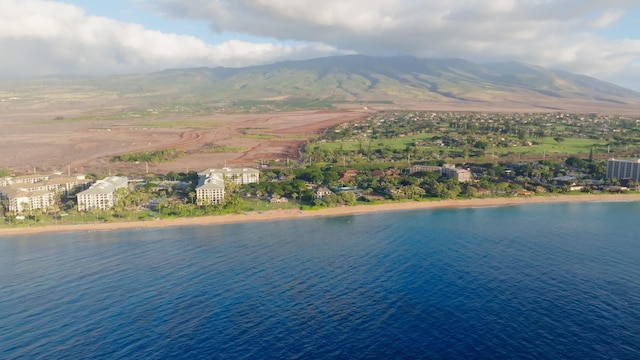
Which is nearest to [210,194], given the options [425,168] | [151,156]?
[425,168]

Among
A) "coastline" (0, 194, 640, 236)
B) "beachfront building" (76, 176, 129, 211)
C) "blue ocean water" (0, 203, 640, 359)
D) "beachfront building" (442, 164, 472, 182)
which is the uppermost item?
"beachfront building" (442, 164, 472, 182)

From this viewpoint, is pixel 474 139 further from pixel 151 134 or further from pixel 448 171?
pixel 151 134

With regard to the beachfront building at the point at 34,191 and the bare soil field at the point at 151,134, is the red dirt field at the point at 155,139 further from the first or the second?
the beachfront building at the point at 34,191

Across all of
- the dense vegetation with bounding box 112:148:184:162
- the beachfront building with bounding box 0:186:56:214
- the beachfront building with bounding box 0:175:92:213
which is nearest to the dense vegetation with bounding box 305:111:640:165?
the dense vegetation with bounding box 112:148:184:162

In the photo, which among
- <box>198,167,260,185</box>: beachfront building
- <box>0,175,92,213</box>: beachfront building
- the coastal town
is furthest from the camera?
<box>198,167,260,185</box>: beachfront building

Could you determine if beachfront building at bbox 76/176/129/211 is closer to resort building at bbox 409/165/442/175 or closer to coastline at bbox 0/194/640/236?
coastline at bbox 0/194/640/236

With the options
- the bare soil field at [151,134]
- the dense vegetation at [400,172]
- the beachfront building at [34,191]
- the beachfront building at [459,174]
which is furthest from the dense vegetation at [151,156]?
the beachfront building at [459,174]

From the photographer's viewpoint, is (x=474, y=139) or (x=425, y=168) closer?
(x=425, y=168)
